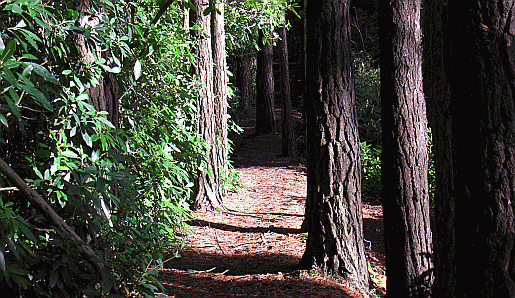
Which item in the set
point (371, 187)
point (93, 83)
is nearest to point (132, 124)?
point (93, 83)

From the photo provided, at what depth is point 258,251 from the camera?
19.3 feet

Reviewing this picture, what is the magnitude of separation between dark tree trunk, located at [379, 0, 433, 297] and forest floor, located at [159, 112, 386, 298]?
63 cm

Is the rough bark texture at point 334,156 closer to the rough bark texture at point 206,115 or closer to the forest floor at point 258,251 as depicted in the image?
the forest floor at point 258,251

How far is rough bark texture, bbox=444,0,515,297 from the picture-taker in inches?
70.9

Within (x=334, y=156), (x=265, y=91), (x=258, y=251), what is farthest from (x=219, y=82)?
(x=265, y=91)

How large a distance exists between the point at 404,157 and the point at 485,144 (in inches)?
90.8

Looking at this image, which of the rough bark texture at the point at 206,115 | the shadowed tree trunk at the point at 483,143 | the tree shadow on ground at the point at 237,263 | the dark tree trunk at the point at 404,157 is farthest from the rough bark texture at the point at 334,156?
the rough bark texture at the point at 206,115

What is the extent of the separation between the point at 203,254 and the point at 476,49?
4.78 metres

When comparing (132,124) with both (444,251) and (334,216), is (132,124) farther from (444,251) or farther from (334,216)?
(444,251)

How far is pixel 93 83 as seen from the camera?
271cm

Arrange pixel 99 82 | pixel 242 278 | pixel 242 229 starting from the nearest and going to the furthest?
pixel 99 82 < pixel 242 278 < pixel 242 229

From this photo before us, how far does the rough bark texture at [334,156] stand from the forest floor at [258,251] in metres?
0.25

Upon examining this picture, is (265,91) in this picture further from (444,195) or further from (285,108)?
(444,195)

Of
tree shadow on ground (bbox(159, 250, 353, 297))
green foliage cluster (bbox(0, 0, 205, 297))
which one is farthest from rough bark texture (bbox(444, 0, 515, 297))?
tree shadow on ground (bbox(159, 250, 353, 297))
